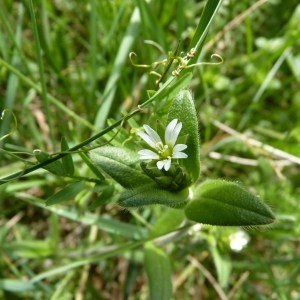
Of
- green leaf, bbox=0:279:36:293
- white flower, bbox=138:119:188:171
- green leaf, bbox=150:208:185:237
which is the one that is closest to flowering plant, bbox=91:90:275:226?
white flower, bbox=138:119:188:171

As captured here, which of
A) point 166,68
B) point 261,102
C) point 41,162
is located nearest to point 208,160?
point 261,102

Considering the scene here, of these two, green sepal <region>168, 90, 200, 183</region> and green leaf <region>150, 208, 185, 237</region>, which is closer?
green sepal <region>168, 90, 200, 183</region>

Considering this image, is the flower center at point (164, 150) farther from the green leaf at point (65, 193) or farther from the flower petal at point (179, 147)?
the green leaf at point (65, 193)

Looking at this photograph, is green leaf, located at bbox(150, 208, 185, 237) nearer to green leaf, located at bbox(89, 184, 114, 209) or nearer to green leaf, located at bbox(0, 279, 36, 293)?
green leaf, located at bbox(89, 184, 114, 209)

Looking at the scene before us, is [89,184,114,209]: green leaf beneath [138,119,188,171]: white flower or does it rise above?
beneath

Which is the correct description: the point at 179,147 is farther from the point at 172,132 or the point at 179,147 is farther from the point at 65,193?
the point at 65,193

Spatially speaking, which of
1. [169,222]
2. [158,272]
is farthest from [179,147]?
[158,272]
